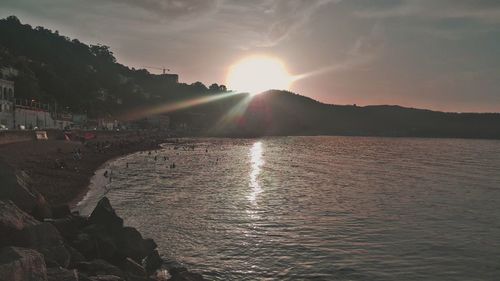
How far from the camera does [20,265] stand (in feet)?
25.5

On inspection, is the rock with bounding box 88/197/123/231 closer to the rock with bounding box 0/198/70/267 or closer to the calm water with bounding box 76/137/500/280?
the calm water with bounding box 76/137/500/280

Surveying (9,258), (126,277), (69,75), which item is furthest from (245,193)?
(69,75)

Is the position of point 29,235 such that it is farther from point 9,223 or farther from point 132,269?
point 132,269

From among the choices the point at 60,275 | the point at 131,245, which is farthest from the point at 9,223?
the point at 131,245

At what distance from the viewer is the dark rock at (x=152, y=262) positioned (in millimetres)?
14867

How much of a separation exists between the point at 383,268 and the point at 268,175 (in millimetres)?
34259

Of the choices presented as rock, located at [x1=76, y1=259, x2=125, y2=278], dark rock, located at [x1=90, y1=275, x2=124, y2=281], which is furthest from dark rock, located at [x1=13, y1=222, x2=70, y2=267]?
dark rock, located at [x1=90, y1=275, x2=124, y2=281]

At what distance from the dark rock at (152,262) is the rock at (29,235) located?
4102mm

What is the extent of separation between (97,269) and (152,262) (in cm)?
365

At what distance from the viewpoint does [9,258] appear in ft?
25.3

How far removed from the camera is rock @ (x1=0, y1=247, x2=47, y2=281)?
7441 mm

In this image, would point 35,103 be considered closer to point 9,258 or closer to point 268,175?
point 268,175

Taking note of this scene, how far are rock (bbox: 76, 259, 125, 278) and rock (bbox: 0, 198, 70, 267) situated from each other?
60 cm

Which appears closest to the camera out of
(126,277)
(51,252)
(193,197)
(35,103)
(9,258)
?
(9,258)
